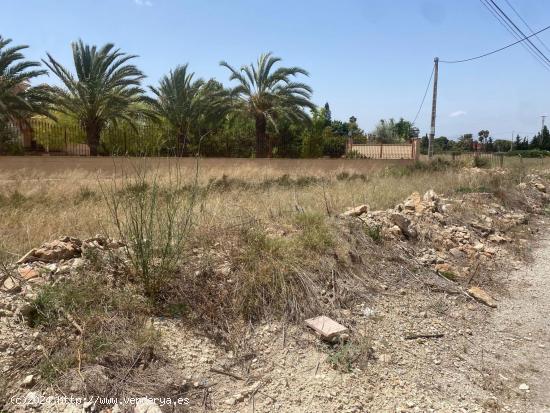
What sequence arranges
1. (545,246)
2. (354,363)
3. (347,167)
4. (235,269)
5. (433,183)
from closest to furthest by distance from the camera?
1. (354,363)
2. (235,269)
3. (545,246)
4. (433,183)
5. (347,167)

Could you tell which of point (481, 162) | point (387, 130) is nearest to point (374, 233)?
point (481, 162)

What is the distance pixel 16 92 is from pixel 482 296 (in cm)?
1678

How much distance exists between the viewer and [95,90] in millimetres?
16953

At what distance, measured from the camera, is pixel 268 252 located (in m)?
4.15

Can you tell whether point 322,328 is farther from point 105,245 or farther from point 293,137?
point 293,137

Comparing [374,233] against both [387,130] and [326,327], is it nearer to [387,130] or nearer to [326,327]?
[326,327]

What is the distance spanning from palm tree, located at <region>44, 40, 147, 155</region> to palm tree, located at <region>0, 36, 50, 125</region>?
0.83 metres

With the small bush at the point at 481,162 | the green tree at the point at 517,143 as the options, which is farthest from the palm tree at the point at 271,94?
the green tree at the point at 517,143

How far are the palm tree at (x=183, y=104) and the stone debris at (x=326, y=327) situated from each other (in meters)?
17.2

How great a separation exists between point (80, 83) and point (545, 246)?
16.3 meters

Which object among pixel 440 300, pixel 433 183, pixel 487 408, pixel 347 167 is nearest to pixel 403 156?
pixel 347 167

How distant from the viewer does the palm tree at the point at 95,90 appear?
1681 centimetres

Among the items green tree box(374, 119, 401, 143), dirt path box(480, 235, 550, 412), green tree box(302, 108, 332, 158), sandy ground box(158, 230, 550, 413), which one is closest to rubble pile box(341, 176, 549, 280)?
dirt path box(480, 235, 550, 412)

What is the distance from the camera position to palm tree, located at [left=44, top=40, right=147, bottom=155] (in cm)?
1681
